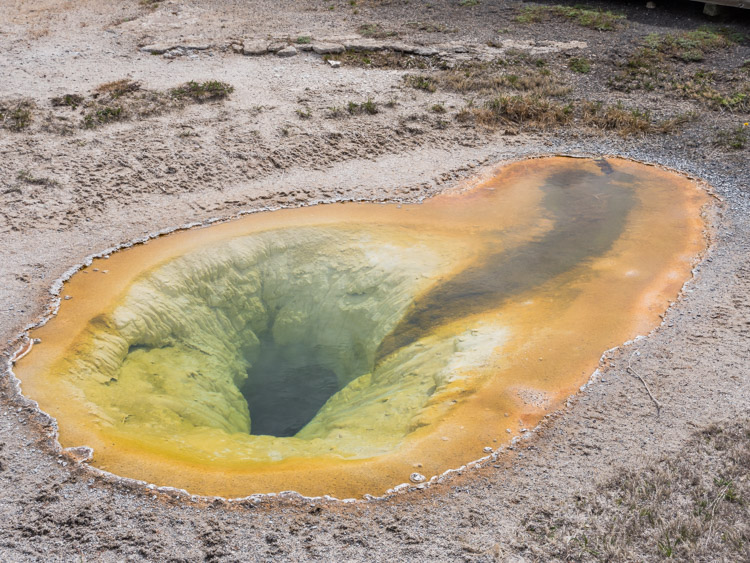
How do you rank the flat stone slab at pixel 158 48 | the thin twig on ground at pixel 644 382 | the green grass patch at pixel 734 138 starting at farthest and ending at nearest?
the flat stone slab at pixel 158 48 < the green grass patch at pixel 734 138 < the thin twig on ground at pixel 644 382

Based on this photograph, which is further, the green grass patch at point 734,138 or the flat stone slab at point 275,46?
the flat stone slab at point 275,46

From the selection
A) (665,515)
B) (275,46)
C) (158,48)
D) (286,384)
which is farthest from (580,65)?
(665,515)

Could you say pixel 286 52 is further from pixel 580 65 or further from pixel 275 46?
pixel 580 65

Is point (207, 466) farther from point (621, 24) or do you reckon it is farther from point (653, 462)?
point (621, 24)

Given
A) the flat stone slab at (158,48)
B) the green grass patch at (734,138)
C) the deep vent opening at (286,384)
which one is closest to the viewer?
the deep vent opening at (286,384)

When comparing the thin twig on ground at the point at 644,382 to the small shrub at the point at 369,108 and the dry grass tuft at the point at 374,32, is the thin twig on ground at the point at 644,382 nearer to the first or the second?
the small shrub at the point at 369,108

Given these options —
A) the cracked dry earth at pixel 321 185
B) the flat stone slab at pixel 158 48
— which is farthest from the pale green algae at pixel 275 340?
the flat stone slab at pixel 158 48
